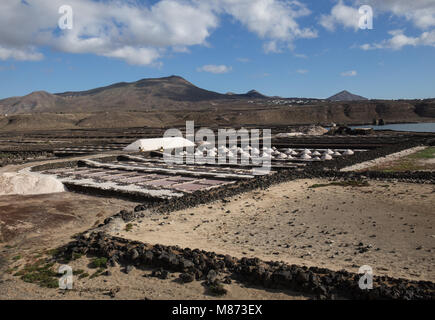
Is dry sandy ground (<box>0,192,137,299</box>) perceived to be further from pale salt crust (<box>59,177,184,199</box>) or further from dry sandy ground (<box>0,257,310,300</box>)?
pale salt crust (<box>59,177,184,199</box>)

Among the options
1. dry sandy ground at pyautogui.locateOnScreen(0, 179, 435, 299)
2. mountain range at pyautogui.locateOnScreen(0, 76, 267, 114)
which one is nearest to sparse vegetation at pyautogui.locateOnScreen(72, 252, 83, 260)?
dry sandy ground at pyautogui.locateOnScreen(0, 179, 435, 299)

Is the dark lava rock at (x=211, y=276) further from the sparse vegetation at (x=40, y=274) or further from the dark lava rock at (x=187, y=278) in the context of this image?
the sparse vegetation at (x=40, y=274)

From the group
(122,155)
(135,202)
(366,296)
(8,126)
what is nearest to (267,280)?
(366,296)

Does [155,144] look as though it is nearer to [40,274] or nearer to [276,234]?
[276,234]

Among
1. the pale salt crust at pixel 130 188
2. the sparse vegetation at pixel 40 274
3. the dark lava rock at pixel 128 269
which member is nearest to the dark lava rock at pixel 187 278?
the dark lava rock at pixel 128 269

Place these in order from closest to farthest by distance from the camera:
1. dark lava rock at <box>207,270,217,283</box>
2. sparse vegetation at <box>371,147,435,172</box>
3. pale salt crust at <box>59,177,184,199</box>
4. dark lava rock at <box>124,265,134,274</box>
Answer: dark lava rock at <box>207,270,217,283</box> → dark lava rock at <box>124,265,134,274</box> → pale salt crust at <box>59,177,184,199</box> → sparse vegetation at <box>371,147,435,172</box>
